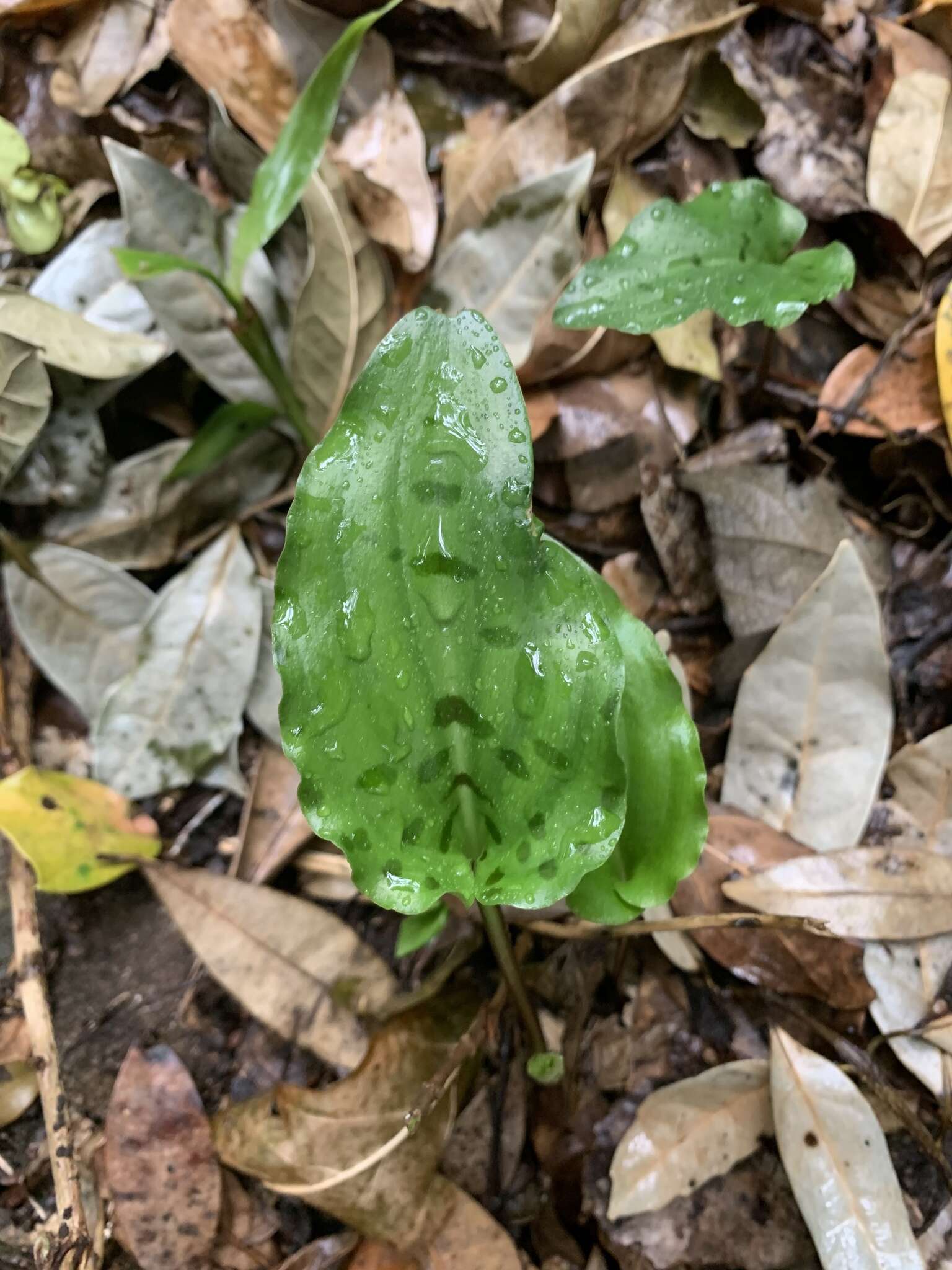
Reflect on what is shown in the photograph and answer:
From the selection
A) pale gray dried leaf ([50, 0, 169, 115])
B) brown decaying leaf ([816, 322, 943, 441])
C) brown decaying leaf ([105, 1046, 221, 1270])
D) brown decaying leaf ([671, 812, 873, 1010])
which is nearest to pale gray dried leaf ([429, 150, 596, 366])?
brown decaying leaf ([816, 322, 943, 441])

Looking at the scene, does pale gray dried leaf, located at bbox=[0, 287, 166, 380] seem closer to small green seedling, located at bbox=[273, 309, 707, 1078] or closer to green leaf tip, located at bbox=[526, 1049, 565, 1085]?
small green seedling, located at bbox=[273, 309, 707, 1078]

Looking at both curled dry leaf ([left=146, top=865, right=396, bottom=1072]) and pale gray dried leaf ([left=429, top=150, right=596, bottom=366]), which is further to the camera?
pale gray dried leaf ([left=429, top=150, right=596, bottom=366])

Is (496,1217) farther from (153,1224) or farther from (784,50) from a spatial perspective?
(784,50)

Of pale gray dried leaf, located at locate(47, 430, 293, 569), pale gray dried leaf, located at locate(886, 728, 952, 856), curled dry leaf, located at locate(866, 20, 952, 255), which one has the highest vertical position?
curled dry leaf, located at locate(866, 20, 952, 255)

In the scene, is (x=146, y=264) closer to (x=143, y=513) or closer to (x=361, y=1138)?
(x=143, y=513)

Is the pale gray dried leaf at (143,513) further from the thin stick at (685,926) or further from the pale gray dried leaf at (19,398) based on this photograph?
the thin stick at (685,926)

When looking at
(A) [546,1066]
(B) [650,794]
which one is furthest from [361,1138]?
(B) [650,794]

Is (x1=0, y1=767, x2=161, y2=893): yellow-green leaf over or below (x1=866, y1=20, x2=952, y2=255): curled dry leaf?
below
